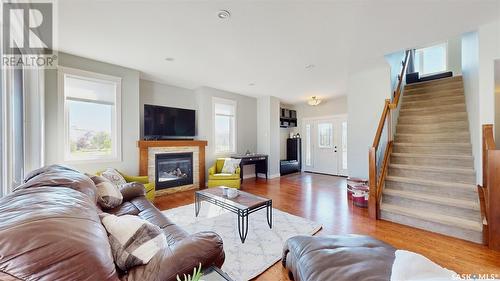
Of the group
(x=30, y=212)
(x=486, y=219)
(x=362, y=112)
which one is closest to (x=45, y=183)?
(x=30, y=212)

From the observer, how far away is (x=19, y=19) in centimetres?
184

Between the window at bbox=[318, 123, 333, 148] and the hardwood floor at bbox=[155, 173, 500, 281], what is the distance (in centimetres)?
204

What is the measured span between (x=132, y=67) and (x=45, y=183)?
3.14m

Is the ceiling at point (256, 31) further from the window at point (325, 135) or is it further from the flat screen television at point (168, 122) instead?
the window at point (325, 135)

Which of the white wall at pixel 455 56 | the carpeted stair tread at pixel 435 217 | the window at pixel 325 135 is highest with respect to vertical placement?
the white wall at pixel 455 56

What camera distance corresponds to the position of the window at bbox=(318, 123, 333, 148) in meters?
6.85

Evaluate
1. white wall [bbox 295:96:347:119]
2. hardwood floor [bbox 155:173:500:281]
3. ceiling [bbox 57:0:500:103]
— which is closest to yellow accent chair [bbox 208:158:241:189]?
hardwood floor [bbox 155:173:500:281]

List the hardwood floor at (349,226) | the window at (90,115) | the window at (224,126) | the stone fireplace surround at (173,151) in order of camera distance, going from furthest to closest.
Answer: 1. the window at (224,126)
2. the stone fireplace surround at (173,151)
3. the window at (90,115)
4. the hardwood floor at (349,226)

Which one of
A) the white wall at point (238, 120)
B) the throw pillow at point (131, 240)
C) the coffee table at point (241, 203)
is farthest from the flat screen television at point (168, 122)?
the throw pillow at point (131, 240)

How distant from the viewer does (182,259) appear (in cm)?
102

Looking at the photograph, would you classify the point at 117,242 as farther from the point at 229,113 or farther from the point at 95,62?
the point at 229,113

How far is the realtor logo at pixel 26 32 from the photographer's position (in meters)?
1.67

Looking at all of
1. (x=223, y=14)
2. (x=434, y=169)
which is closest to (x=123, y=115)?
(x=223, y=14)

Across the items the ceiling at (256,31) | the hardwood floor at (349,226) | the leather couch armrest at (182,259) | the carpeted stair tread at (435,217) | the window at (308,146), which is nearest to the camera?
the leather couch armrest at (182,259)
